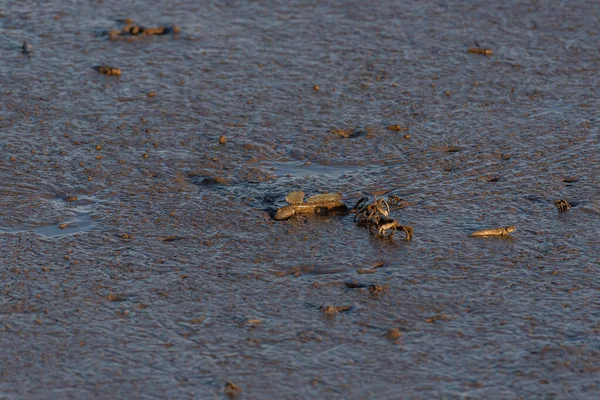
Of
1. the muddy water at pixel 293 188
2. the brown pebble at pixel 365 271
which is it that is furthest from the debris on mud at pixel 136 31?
the brown pebble at pixel 365 271

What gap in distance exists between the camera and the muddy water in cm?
386

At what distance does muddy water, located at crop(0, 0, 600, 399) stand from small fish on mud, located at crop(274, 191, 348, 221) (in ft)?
0.30

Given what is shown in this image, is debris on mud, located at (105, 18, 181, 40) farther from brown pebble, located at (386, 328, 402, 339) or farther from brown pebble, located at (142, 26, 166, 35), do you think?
brown pebble, located at (386, 328, 402, 339)

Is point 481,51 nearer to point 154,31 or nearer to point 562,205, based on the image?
point 562,205

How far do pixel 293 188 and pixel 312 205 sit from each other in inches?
12.0

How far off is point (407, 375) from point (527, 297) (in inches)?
33.5

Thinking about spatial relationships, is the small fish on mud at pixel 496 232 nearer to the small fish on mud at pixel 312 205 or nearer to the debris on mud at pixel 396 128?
the small fish on mud at pixel 312 205

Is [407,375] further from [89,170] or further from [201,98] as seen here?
[201,98]

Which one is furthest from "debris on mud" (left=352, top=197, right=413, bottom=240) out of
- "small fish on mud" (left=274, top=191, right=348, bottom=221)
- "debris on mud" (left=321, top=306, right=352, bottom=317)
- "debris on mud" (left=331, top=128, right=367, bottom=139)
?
"debris on mud" (left=331, top=128, right=367, bottom=139)

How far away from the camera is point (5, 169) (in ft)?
17.9

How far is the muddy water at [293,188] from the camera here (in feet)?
12.7

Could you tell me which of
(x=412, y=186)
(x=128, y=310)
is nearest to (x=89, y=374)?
(x=128, y=310)

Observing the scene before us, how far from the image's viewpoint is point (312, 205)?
16.6 ft

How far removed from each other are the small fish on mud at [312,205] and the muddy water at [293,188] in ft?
0.30
